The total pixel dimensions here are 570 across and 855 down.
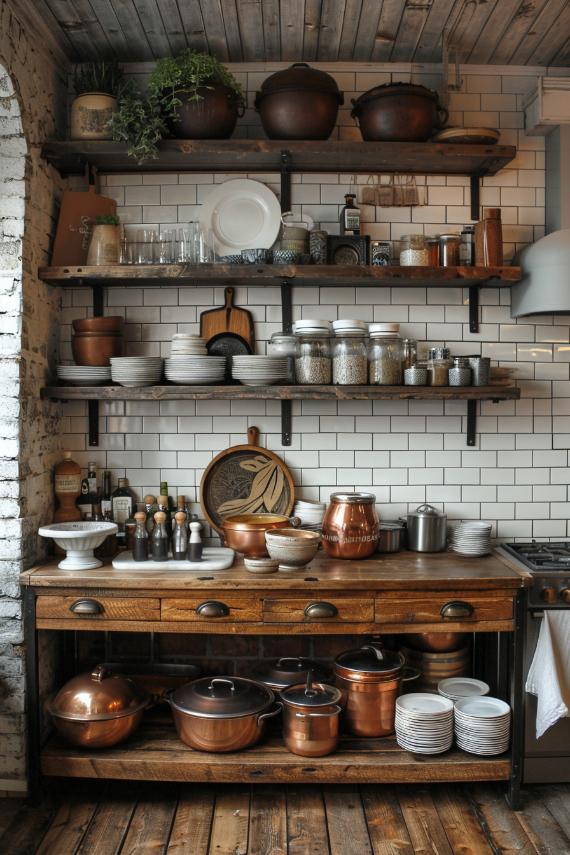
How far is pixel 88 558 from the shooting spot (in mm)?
3252

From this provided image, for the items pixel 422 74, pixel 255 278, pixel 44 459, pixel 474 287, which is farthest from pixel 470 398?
pixel 44 459

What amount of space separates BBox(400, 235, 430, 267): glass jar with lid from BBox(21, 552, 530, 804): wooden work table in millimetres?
1470

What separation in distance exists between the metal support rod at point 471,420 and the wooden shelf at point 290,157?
1.17 meters

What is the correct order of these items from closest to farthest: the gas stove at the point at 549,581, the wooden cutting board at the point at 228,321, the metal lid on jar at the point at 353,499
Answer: the gas stove at the point at 549,581
the metal lid on jar at the point at 353,499
the wooden cutting board at the point at 228,321

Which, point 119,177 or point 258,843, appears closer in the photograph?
point 258,843

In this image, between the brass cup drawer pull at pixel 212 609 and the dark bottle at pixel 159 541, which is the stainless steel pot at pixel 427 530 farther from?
the dark bottle at pixel 159 541

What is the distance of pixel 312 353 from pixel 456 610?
4.36ft

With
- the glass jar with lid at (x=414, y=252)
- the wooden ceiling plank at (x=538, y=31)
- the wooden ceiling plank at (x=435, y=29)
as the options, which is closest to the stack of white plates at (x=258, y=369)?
the glass jar with lid at (x=414, y=252)

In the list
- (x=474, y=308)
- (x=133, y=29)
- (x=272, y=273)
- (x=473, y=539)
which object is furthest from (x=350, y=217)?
(x=473, y=539)

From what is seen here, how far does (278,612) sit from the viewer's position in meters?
3.08

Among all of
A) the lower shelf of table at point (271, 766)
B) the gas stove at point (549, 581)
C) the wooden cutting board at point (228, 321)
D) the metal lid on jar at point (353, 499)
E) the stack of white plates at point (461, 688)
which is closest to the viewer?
the lower shelf of table at point (271, 766)

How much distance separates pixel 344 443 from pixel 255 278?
3.13 feet

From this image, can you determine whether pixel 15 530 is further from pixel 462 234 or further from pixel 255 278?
pixel 462 234

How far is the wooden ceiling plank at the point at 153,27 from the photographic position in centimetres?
320
